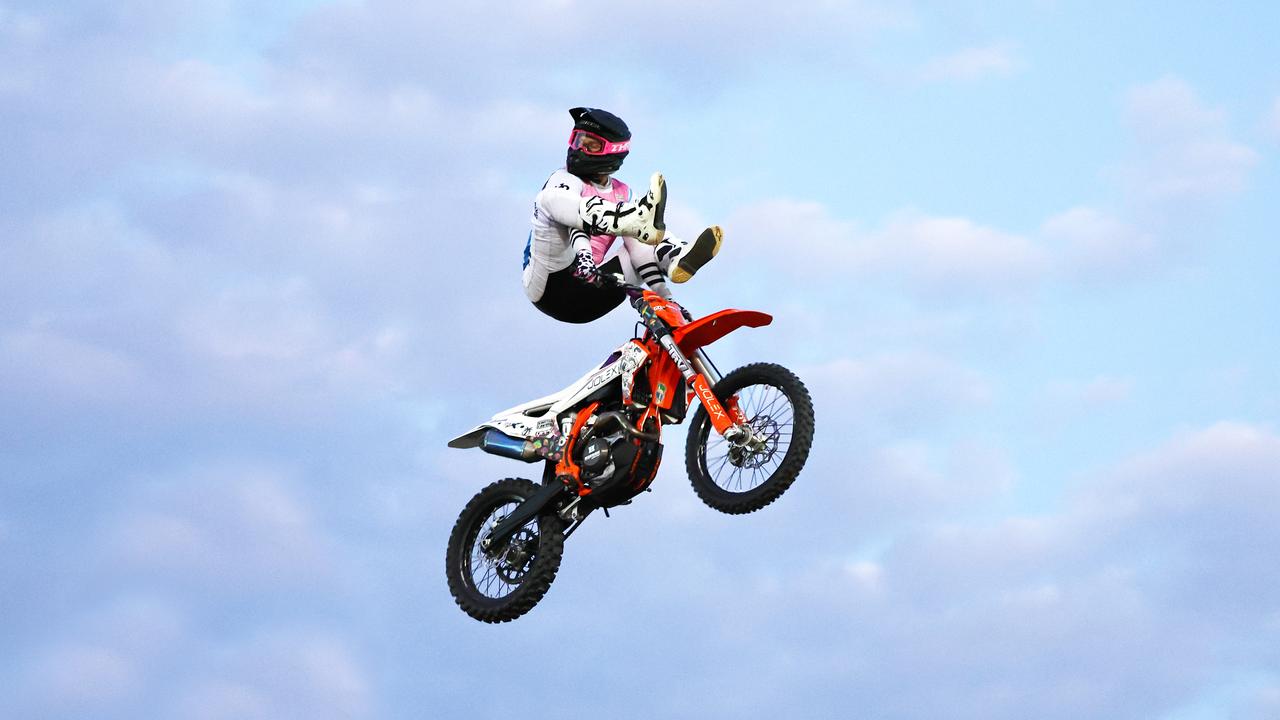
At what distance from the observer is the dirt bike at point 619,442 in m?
19.2

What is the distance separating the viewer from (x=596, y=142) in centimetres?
2044

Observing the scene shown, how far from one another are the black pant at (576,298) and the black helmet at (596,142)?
3.19ft

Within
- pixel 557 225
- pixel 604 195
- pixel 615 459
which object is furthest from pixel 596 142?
pixel 615 459

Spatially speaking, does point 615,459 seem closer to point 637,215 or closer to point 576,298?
point 576,298

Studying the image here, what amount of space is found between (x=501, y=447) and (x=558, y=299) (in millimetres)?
1664

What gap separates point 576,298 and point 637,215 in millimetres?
1825

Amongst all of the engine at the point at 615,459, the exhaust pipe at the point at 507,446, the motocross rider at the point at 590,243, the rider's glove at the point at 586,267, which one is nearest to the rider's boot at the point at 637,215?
the motocross rider at the point at 590,243

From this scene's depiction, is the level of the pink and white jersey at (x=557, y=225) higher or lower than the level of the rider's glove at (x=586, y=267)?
higher

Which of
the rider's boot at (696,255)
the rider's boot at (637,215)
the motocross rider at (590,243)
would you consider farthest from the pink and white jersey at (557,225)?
the rider's boot at (696,255)

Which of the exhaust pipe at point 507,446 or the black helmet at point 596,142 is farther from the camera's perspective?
the exhaust pipe at point 507,446

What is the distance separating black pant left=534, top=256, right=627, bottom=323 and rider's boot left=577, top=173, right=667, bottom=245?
87 cm

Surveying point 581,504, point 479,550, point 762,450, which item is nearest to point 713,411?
point 762,450

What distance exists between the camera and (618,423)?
20109mm

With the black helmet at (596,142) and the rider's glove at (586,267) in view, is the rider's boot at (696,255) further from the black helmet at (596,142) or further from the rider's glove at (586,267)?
the black helmet at (596,142)
